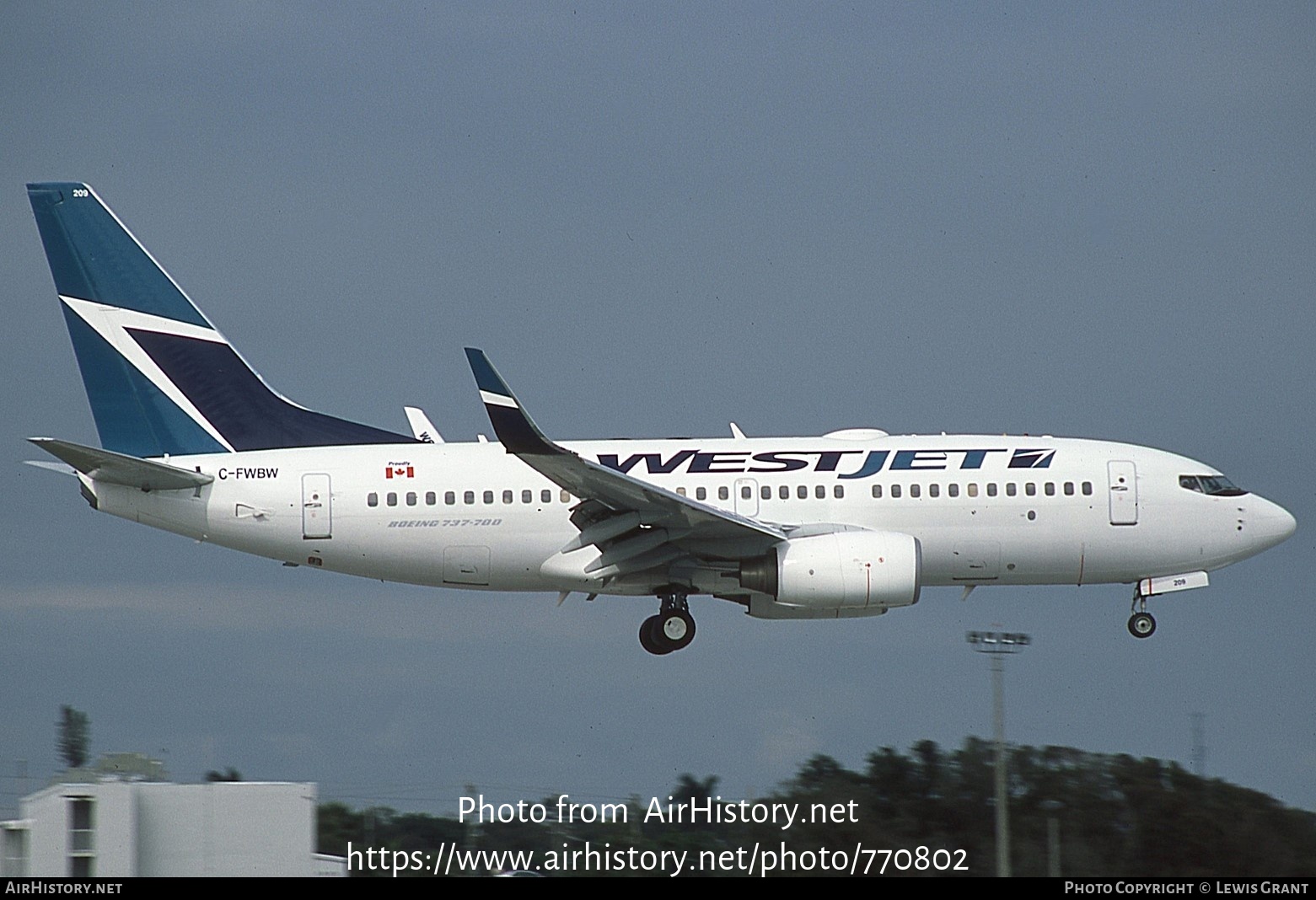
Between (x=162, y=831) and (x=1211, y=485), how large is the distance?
22.4 metres

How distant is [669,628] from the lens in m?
35.7

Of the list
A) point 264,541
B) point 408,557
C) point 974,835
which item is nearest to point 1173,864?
point 974,835

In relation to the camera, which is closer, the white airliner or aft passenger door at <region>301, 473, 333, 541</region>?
the white airliner

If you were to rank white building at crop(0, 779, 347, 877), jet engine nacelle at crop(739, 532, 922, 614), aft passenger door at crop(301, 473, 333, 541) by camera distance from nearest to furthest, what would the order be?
white building at crop(0, 779, 347, 877) → jet engine nacelle at crop(739, 532, 922, 614) → aft passenger door at crop(301, 473, 333, 541)

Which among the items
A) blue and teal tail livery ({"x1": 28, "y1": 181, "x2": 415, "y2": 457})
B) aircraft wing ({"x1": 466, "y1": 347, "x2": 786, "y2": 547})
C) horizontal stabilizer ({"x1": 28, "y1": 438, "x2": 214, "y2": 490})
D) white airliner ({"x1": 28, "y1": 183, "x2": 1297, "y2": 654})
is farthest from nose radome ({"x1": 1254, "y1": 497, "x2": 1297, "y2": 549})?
horizontal stabilizer ({"x1": 28, "y1": 438, "x2": 214, "y2": 490})

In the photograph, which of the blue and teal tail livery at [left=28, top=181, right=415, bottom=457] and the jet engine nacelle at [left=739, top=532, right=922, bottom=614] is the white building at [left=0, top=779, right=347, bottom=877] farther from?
the jet engine nacelle at [left=739, top=532, right=922, bottom=614]

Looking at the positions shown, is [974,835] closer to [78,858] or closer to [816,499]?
[816,499]

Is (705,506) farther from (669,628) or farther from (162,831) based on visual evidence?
(162,831)

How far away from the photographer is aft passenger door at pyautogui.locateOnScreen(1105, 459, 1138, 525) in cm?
3559

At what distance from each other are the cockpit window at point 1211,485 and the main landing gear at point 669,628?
426 inches

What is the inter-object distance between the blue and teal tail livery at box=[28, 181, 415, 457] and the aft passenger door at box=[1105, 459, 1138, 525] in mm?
14902

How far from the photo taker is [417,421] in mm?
38375

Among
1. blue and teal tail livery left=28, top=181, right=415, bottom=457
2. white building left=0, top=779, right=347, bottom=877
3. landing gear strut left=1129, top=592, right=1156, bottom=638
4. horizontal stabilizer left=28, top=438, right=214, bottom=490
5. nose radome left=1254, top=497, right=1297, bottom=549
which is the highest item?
blue and teal tail livery left=28, top=181, right=415, bottom=457

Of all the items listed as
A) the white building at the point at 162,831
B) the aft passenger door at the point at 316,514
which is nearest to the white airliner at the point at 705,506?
the aft passenger door at the point at 316,514
